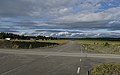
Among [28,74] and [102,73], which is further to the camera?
[102,73]

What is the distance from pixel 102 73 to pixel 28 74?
432cm

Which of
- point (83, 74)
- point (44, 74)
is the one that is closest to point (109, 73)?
point (83, 74)

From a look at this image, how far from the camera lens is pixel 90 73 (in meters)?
14.0

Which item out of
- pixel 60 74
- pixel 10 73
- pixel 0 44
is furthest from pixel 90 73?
pixel 0 44

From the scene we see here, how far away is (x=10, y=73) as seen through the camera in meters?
13.0

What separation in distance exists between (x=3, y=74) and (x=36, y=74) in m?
1.68

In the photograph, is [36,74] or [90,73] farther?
[90,73]

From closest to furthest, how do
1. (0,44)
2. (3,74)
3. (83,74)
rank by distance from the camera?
1. (3,74)
2. (83,74)
3. (0,44)

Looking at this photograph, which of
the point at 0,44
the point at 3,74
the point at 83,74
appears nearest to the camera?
the point at 3,74

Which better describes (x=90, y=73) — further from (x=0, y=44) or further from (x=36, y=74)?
(x=0, y=44)

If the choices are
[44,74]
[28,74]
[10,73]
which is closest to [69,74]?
[44,74]

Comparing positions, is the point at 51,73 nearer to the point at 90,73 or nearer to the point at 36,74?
the point at 36,74

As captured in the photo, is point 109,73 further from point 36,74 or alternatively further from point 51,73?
point 36,74

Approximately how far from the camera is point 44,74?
12875 millimetres
